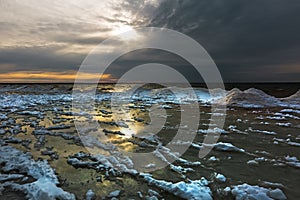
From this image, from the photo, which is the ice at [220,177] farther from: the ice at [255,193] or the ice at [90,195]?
the ice at [90,195]

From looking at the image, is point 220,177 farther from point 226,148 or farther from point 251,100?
point 251,100

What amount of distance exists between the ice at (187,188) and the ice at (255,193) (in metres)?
0.52

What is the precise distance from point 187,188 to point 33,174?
3345 mm

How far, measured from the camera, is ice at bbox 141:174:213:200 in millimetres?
3932

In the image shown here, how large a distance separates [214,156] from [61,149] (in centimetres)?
455

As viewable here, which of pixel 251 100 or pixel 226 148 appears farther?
pixel 251 100

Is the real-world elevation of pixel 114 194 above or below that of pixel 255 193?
below

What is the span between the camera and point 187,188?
4141 mm

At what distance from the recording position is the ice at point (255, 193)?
3.91 m

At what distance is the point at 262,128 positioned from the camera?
10.0 meters

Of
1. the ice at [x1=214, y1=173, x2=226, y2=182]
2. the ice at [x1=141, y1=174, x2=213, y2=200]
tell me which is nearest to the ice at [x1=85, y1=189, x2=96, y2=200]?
the ice at [x1=141, y1=174, x2=213, y2=200]

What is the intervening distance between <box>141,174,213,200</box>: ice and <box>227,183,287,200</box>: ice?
1.70 ft

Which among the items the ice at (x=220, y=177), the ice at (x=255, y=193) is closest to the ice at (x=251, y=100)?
the ice at (x=220, y=177)

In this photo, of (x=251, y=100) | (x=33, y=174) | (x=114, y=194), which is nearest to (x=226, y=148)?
(x=114, y=194)
